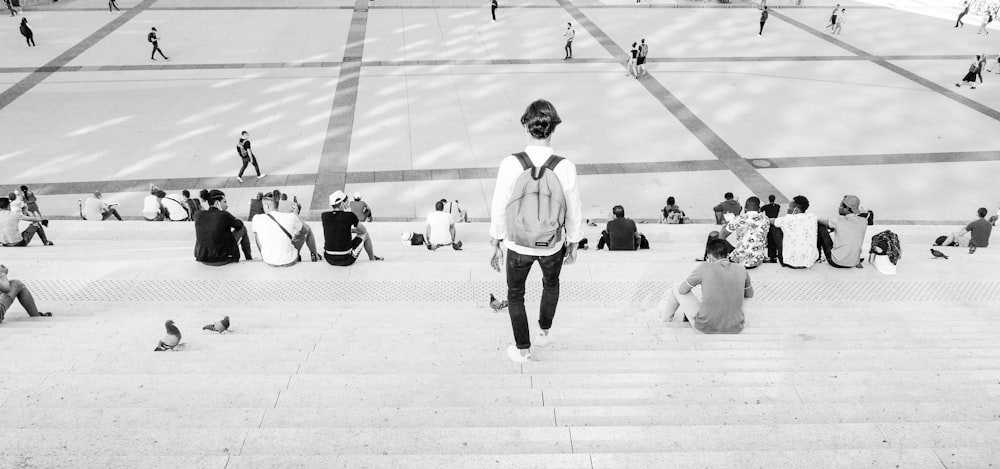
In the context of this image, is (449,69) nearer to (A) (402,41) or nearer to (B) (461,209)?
(A) (402,41)

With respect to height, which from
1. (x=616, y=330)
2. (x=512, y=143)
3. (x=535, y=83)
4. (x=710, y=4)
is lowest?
(x=616, y=330)

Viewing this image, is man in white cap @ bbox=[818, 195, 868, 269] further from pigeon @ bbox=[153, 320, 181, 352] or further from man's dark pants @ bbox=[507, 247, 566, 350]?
pigeon @ bbox=[153, 320, 181, 352]

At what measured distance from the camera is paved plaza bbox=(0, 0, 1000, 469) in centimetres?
313

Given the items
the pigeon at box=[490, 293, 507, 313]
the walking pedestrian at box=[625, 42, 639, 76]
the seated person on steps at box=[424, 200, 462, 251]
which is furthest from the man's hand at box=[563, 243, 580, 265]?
the walking pedestrian at box=[625, 42, 639, 76]

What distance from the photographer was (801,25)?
24.7 m

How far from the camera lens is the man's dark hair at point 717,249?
15.2 feet

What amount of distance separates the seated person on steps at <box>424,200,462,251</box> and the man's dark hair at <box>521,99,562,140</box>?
536 centimetres

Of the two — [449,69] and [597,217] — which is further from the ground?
[449,69]

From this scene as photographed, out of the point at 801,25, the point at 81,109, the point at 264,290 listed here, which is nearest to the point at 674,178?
the point at 264,290

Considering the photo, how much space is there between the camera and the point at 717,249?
183 inches

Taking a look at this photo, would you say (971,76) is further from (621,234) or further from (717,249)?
(717,249)

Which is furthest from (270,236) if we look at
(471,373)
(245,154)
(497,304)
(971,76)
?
(971,76)

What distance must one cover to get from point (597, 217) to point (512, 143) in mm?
3641

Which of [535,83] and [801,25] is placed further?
[801,25]
